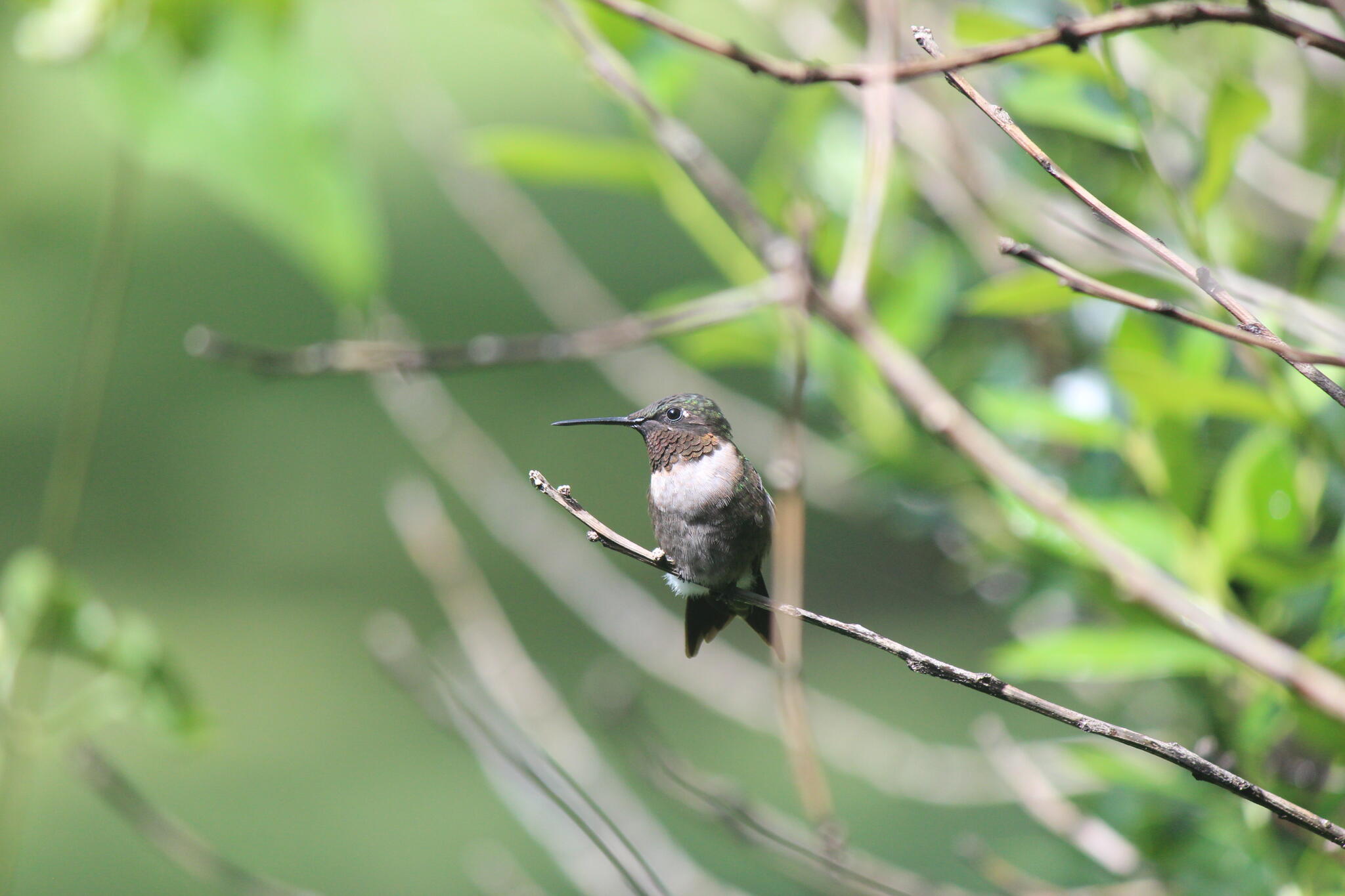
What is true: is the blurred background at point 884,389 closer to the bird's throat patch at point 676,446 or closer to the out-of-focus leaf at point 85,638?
the out-of-focus leaf at point 85,638

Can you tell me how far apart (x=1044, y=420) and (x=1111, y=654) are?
21 centimetres

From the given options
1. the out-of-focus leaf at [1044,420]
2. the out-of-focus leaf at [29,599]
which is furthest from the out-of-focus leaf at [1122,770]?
the out-of-focus leaf at [29,599]

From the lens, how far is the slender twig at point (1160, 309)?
342 mm

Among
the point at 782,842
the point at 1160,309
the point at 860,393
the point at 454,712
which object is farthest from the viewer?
the point at 454,712

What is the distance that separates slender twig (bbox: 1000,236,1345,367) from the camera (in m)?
0.34

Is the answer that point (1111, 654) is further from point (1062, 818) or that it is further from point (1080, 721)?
point (1080, 721)

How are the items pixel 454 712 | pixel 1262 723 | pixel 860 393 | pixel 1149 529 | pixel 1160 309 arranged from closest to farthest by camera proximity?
pixel 1160 309 → pixel 1262 723 → pixel 1149 529 → pixel 860 393 → pixel 454 712

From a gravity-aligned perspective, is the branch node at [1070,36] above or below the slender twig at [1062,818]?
below

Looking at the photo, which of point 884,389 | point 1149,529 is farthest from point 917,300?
point 1149,529

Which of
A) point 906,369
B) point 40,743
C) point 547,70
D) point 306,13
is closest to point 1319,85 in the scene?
point 906,369

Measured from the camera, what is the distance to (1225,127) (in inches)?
26.7

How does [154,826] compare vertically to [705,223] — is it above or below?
below

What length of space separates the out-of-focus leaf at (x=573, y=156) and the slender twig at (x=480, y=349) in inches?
8.2

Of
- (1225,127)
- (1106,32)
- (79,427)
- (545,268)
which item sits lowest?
(79,427)
